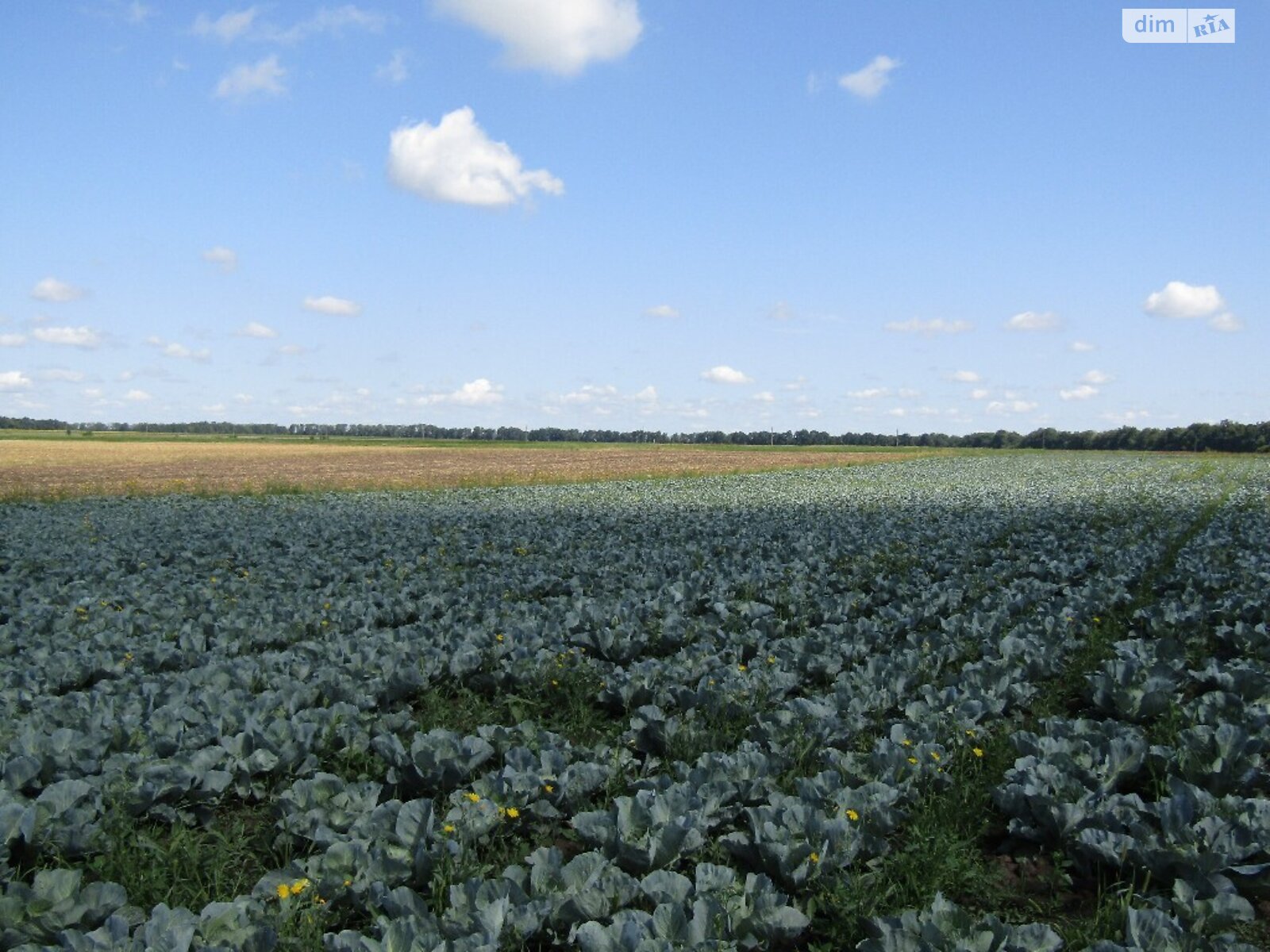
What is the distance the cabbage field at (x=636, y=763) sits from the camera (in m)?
3.60

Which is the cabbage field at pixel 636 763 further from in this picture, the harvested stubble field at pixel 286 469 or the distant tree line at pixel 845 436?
the distant tree line at pixel 845 436

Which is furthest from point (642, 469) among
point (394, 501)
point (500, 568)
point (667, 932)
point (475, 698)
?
point (667, 932)

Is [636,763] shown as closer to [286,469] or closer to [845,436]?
[286,469]

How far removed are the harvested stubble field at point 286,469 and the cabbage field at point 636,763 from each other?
23.9m

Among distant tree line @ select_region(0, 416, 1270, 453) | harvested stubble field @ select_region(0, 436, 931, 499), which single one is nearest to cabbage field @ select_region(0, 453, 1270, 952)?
harvested stubble field @ select_region(0, 436, 931, 499)

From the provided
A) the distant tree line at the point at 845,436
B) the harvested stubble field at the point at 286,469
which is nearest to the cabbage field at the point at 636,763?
the harvested stubble field at the point at 286,469

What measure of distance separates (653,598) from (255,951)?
266 inches

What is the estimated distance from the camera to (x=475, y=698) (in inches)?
267

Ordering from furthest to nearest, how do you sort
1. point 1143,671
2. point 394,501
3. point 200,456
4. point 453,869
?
point 200,456
point 394,501
point 1143,671
point 453,869

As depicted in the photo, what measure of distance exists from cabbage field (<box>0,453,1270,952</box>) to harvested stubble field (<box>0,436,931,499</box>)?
23.9m

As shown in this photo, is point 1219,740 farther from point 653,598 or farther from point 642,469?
point 642,469

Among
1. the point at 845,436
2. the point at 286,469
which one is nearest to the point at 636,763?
the point at 286,469

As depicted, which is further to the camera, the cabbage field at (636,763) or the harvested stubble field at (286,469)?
the harvested stubble field at (286,469)

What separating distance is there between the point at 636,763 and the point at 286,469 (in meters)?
48.1
